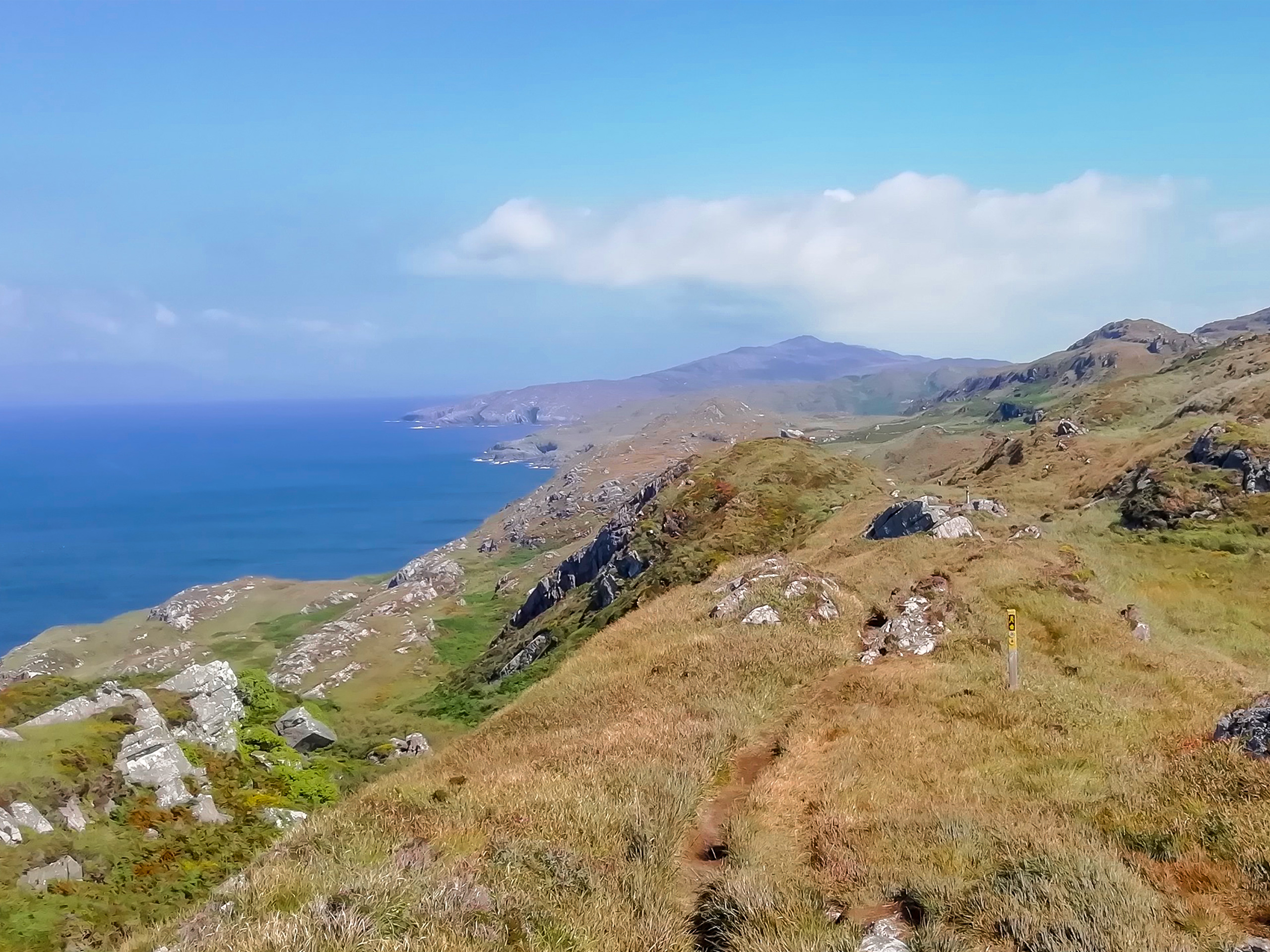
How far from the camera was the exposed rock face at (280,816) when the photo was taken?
66.0 ft

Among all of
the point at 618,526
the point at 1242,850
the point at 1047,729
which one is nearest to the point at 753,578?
the point at 1047,729

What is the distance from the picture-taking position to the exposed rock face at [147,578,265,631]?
116 metres

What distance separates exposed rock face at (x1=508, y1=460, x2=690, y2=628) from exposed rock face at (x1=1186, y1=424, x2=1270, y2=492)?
124 ft

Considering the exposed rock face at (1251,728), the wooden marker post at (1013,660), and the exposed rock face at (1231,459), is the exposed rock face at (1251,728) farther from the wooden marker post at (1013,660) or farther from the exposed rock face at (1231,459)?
the exposed rock face at (1231,459)

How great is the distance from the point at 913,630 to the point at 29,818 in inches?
824

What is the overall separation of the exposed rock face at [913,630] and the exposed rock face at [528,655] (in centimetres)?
3514

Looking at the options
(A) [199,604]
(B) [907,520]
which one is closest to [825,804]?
(B) [907,520]

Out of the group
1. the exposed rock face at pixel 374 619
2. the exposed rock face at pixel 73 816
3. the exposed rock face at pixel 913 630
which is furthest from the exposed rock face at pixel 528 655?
the exposed rock face at pixel 73 816

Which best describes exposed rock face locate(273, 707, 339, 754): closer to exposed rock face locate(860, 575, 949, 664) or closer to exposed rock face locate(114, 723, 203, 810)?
exposed rock face locate(114, 723, 203, 810)

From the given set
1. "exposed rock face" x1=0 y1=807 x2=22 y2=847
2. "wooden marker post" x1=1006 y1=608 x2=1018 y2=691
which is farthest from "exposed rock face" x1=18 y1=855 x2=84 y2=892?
"wooden marker post" x1=1006 y1=608 x2=1018 y2=691

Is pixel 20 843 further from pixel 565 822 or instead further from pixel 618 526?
pixel 618 526

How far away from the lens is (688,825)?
10.1 meters

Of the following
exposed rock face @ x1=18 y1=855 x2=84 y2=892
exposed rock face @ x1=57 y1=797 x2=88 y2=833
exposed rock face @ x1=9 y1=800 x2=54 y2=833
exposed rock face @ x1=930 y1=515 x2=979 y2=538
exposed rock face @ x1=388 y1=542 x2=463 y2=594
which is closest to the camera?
exposed rock face @ x1=18 y1=855 x2=84 y2=892

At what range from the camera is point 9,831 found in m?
15.6
